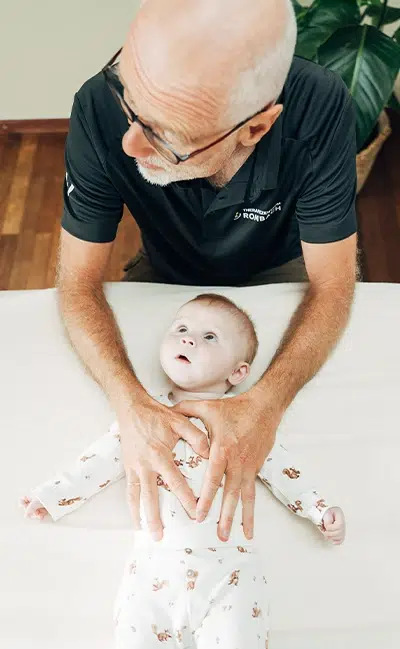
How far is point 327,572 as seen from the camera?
1.40m

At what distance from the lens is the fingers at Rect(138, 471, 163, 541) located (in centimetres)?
131

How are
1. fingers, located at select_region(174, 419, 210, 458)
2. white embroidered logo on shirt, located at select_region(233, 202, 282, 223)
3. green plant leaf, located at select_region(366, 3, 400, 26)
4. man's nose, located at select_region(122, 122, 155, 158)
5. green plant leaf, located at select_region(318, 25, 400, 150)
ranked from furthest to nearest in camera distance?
green plant leaf, located at select_region(366, 3, 400, 26) → green plant leaf, located at select_region(318, 25, 400, 150) → white embroidered logo on shirt, located at select_region(233, 202, 282, 223) → fingers, located at select_region(174, 419, 210, 458) → man's nose, located at select_region(122, 122, 155, 158)

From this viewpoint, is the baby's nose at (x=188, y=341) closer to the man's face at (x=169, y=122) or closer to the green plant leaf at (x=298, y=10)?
the man's face at (x=169, y=122)

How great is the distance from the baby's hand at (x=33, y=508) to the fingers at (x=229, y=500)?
346 mm

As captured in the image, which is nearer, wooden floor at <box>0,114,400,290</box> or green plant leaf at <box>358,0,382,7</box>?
green plant leaf at <box>358,0,382,7</box>

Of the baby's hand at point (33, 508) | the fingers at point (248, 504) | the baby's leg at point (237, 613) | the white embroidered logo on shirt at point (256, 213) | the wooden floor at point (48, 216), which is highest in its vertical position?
the white embroidered logo on shirt at point (256, 213)

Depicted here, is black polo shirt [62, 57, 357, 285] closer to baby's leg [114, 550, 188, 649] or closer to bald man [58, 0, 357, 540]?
bald man [58, 0, 357, 540]

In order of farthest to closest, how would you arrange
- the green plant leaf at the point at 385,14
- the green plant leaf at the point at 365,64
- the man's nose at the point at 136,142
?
the green plant leaf at the point at 385,14
the green plant leaf at the point at 365,64
the man's nose at the point at 136,142

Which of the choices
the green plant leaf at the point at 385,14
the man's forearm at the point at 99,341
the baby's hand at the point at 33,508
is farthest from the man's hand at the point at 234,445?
the green plant leaf at the point at 385,14

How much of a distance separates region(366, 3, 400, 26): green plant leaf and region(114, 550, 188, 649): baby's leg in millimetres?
1703

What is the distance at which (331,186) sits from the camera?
4.85ft

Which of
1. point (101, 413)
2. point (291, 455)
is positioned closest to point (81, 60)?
point (101, 413)

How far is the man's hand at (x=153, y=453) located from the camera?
1309mm

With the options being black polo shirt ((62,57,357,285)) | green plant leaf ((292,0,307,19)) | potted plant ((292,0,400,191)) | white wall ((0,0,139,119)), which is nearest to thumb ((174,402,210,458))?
black polo shirt ((62,57,357,285))
